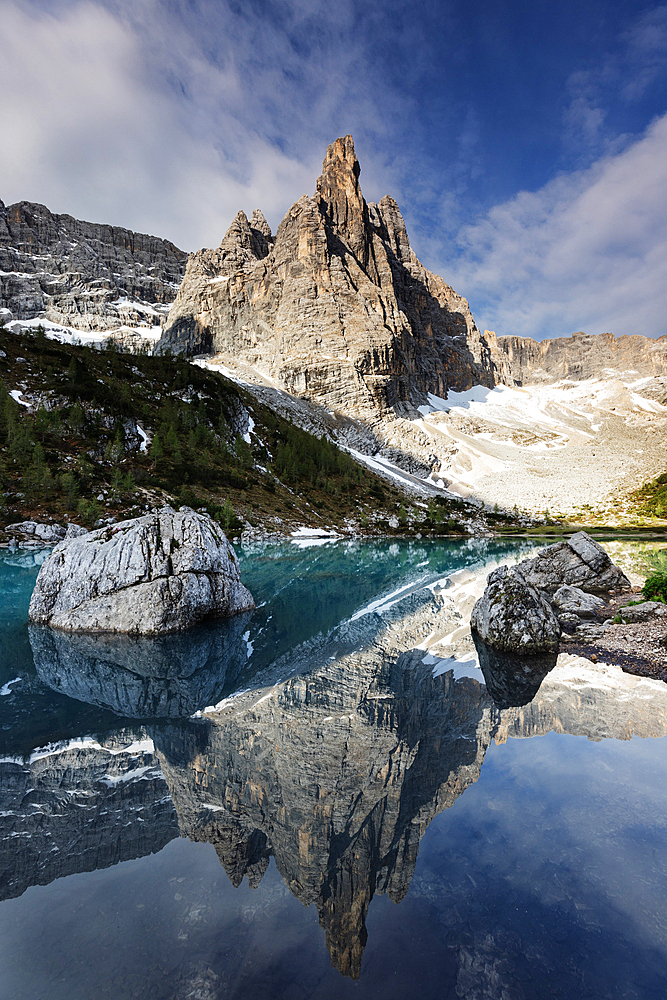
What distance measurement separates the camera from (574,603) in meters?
18.1

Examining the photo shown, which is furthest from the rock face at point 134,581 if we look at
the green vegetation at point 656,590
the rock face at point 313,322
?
the rock face at point 313,322

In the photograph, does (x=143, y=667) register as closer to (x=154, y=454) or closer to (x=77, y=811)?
(x=77, y=811)

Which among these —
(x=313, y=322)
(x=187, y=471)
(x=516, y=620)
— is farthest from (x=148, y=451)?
(x=313, y=322)

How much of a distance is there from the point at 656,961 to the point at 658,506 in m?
129

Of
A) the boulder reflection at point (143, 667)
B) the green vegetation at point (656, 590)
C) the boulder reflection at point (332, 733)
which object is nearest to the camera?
the boulder reflection at point (332, 733)

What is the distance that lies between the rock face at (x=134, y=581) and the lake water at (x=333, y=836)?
4.26 metres

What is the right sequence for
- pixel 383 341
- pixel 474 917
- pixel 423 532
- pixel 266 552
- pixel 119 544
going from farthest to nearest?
pixel 383 341, pixel 423 532, pixel 266 552, pixel 119 544, pixel 474 917

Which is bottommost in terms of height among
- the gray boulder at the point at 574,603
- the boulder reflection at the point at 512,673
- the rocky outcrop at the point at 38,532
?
the rocky outcrop at the point at 38,532

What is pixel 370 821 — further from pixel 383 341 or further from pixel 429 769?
pixel 383 341

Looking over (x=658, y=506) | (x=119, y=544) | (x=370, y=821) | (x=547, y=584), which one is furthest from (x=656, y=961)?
(x=658, y=506)

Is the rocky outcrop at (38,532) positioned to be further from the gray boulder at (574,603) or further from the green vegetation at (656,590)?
Answer: the green vegetation at (656,590)

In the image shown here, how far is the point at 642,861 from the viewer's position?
17.8 feet

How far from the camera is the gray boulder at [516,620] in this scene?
45.1ft

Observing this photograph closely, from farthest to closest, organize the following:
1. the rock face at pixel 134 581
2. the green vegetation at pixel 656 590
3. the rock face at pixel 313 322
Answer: the rock face at pixel 313 322 < the green vegetation at pixel 656 590 < the rock face at pixel 134 581
